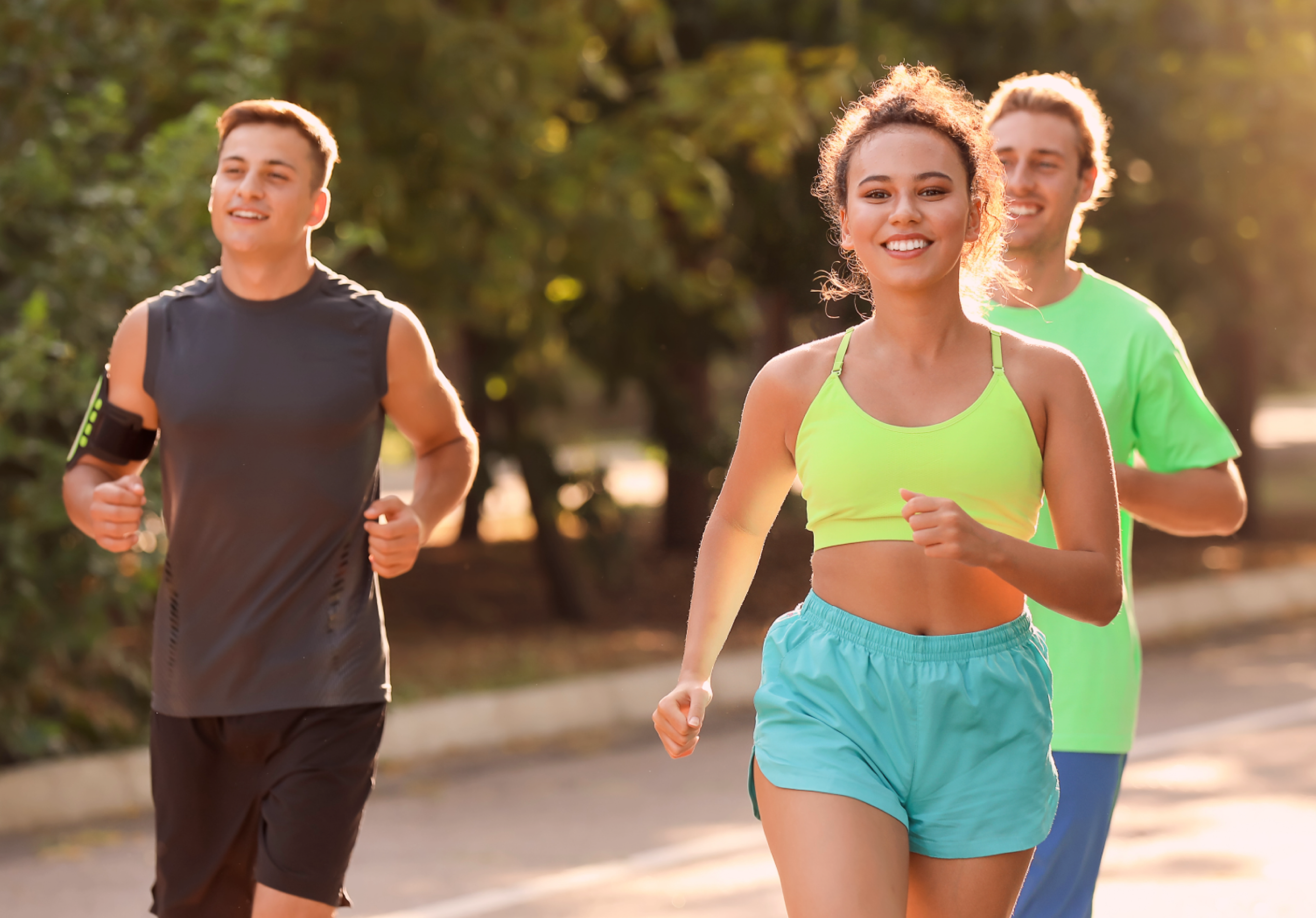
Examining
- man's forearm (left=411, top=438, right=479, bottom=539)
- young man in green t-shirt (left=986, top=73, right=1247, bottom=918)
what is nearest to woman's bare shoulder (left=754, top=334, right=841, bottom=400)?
young man in green t-shirt (left=986, top=73, right=1247, bottom=918)

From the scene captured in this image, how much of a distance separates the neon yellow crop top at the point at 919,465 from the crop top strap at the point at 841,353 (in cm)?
4

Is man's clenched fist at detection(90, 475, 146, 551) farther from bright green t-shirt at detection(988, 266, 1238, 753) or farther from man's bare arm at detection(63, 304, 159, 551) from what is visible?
bright green t-shirt at detection(988, 266, 1238, 753)

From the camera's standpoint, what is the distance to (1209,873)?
22.2ft

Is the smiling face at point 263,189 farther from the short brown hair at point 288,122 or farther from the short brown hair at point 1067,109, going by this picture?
the short brown hair at point 1067,109

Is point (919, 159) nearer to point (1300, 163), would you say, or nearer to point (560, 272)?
point (560, 272)

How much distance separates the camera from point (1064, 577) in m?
2.96

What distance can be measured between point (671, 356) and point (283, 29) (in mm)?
5999

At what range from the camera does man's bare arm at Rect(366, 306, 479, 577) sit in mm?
3838

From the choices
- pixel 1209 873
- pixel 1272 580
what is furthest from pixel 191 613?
pixel 1272 580

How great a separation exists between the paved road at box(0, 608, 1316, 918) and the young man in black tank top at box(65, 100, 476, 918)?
2.63 metres

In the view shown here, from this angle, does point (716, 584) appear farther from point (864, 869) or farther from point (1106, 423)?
point (1106, 423)

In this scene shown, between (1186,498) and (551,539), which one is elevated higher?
(1186,498)

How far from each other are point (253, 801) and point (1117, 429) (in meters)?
2.07

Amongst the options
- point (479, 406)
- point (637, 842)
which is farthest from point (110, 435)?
point (479, 406)
